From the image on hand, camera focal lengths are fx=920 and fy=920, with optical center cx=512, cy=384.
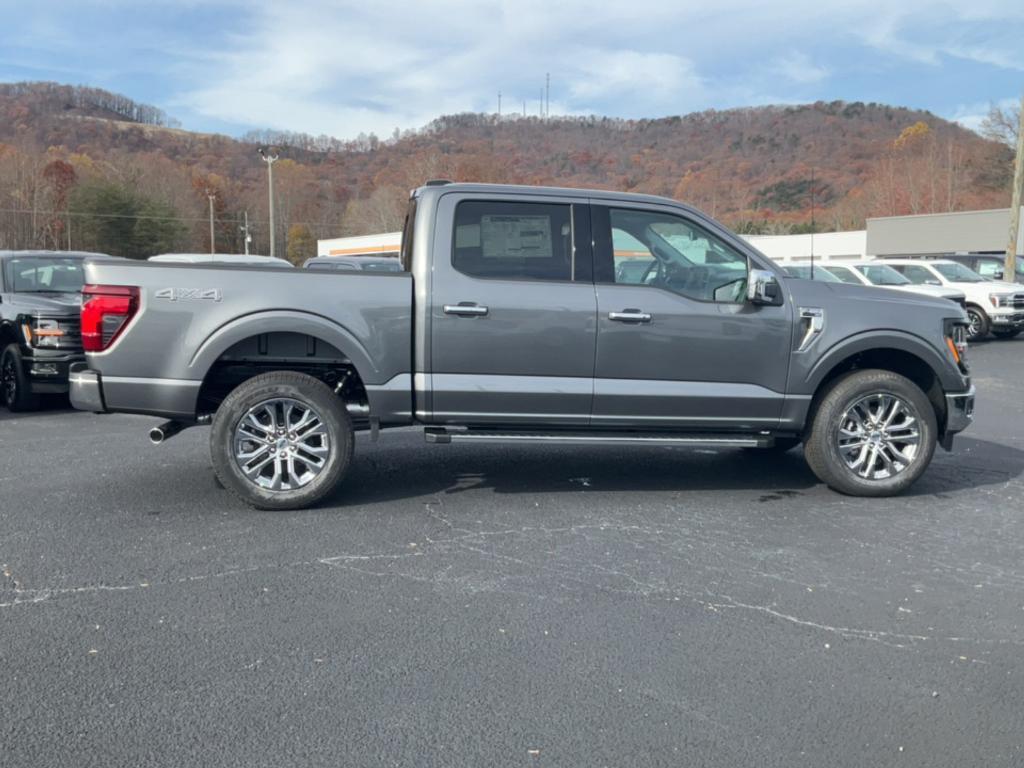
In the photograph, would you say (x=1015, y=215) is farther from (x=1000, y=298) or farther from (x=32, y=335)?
(x=32, y=335)

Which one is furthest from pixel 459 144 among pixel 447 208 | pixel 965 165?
pixel 447 208

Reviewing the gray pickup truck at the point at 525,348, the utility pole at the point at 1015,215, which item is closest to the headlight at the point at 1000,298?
the utility pole at the point at 1015,215

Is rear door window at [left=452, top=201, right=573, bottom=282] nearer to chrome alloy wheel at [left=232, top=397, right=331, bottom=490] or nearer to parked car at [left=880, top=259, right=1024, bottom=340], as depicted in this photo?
chrome alloy wheel at [left=232, top=397, right=331, bottom=490]

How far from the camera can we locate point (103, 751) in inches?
117

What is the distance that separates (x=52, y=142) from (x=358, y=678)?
10395cm

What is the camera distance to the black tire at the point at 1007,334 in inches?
769

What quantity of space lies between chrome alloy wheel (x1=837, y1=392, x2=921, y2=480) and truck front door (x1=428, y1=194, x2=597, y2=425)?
6.11 ft

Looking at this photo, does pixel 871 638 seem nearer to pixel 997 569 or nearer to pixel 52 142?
pixel 997 569

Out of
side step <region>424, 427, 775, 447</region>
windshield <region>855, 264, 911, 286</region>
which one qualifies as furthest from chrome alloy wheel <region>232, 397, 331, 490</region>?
windshield <region>855, 264, 911, 286</region>

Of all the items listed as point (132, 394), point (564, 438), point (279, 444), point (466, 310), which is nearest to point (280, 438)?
point (279, 444)

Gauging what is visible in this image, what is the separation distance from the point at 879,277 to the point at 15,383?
53.9 ft

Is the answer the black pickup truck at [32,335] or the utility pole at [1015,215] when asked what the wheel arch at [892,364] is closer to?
the black pickup truck at [32,335]

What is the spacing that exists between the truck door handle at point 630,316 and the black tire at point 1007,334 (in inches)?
650

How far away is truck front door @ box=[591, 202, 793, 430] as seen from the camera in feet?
19.6
